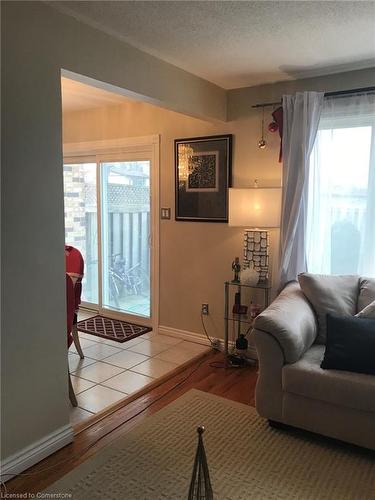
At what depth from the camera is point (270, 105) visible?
11.3 feet

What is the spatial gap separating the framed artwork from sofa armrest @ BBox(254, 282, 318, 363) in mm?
1216

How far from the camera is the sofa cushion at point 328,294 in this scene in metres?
2.85

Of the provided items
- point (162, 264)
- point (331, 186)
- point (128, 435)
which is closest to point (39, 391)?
point (128, 435)

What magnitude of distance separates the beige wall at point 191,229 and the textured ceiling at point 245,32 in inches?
26.7

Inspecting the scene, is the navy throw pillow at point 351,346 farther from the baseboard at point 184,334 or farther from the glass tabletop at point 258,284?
the baseboard at point 184,334

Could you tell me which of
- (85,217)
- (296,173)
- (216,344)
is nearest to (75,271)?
(216,344)

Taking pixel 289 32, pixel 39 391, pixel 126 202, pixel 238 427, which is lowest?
pixel 238 427

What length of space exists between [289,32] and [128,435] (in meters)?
2.61

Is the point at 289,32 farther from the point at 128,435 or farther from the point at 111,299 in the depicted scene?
the point at 111,299

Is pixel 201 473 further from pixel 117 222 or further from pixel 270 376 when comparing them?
pixel 117 222

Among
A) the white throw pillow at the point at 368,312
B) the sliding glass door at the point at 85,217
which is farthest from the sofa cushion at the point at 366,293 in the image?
the sliding glass door at the point at 85,217

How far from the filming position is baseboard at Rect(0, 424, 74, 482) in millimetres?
2076

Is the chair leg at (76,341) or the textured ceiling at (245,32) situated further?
the chair leg at (76,341)

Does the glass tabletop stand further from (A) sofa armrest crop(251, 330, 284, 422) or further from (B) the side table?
(A) sofa armrest crop(251, 330, 284, 422)
